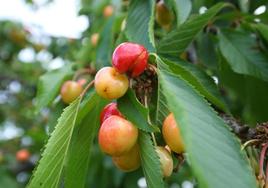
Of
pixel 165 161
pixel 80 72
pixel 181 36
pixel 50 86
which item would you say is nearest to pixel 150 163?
pixel 165 161

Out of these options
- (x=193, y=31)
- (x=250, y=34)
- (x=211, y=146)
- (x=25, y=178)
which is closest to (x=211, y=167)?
(x=211, y=146)

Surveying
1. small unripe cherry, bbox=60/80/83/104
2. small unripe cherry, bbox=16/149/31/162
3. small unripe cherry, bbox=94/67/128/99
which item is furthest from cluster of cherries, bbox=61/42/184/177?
small unripe cherry, bbox=16/149/31/162

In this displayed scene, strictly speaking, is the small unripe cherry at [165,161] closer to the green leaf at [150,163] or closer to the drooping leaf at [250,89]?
the green leaf at [150,163]

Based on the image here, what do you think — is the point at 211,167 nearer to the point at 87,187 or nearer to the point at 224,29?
the point at 224,29

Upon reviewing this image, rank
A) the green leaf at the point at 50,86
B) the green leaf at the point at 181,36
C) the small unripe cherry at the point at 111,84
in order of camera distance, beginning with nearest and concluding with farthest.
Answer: the small unripe cherry at the point at 111,84, the green leaf at the point at 181,36, the green leaf at the point at 50,86

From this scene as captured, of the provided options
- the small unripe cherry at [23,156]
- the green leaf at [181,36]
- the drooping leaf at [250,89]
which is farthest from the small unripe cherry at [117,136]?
the small unripe cherry at [23,156]

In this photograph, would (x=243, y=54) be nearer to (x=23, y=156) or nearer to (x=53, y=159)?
(x=53, y=159)

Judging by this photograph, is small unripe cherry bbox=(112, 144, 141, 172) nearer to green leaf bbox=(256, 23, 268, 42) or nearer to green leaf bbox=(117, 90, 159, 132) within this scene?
green leaf bbox=(117, 90, 159, 132)
